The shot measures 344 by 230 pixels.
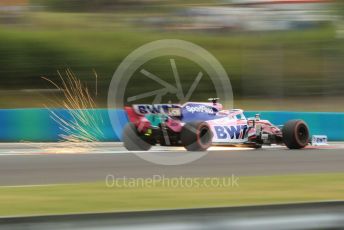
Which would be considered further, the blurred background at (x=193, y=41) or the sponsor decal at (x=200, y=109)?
the blurred background at (x=193, y=41)

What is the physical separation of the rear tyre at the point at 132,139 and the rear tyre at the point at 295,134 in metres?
2.74

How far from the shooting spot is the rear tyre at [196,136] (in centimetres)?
1295

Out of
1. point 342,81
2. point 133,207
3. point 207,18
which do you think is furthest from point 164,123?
point 207,18

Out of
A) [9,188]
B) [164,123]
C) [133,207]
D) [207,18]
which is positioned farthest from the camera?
[207,18]

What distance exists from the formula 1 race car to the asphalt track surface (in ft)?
0.81

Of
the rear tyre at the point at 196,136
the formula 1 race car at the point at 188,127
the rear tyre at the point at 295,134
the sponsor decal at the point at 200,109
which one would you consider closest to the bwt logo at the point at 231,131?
the formula 1 race car at the point at 188,127

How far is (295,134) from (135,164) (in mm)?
4080

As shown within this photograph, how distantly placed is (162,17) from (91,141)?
646 inches

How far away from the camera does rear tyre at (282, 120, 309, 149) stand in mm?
14039

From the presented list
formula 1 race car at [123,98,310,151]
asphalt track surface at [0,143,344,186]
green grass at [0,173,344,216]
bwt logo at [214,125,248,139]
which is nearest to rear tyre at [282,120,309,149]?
formula 1 race car at [123,98,310,151]

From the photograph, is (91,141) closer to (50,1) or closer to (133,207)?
(133,207)

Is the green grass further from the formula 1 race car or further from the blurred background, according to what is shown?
the blurred background

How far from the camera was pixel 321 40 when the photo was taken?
98.1 ft

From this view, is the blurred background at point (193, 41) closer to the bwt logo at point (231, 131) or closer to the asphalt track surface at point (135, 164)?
the bwt logo at point (231, 131)
